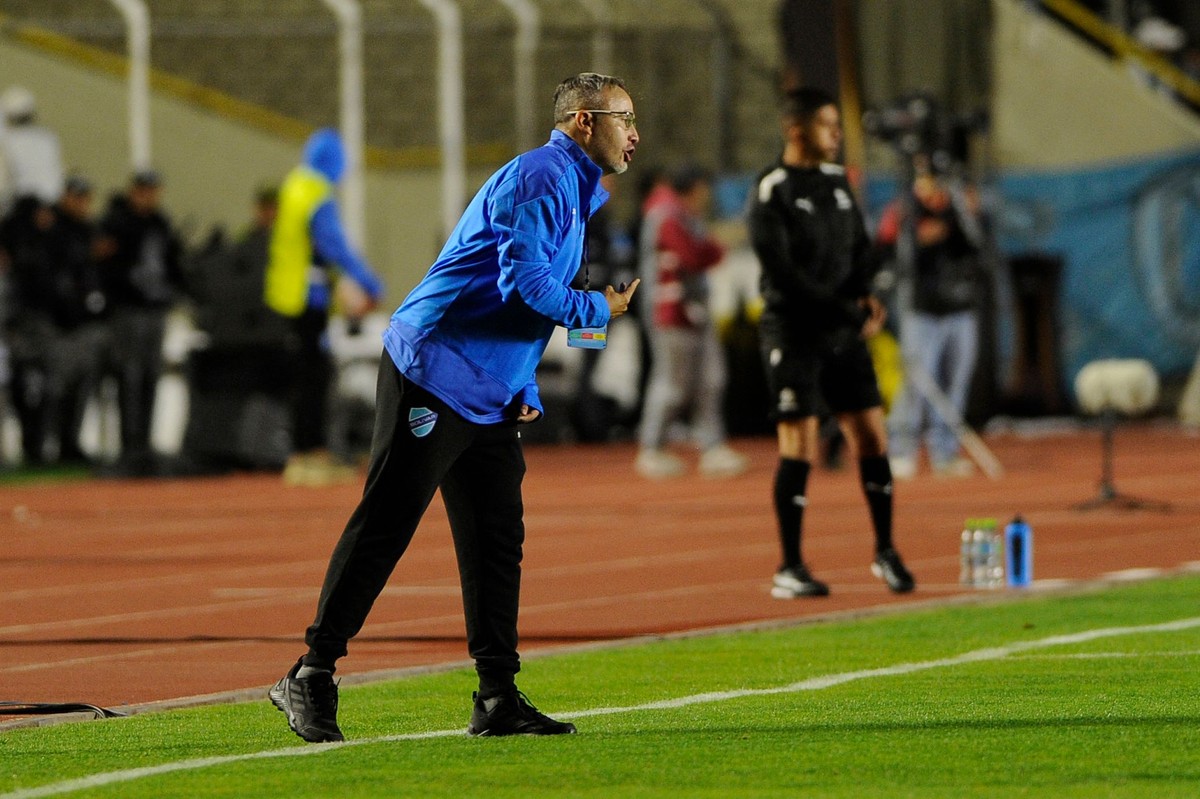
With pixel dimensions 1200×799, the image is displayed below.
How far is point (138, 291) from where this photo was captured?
20.7m

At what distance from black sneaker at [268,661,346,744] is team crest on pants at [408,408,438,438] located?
29.1 inches

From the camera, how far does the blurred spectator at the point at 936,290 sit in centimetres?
1872

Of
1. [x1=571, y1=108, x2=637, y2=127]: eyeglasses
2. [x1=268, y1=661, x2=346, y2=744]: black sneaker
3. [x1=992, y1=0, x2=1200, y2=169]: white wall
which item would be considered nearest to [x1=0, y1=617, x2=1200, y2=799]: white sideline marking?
[x1=268, y1=661, x2=346, y2=744]: black sneaker

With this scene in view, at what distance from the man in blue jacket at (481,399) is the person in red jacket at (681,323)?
12.2 meters

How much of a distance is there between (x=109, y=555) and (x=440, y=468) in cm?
739

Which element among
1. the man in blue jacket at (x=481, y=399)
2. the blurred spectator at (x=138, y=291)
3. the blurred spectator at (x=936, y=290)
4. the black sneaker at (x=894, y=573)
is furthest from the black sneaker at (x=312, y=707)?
the blurred spectator at (x=138, y=291)

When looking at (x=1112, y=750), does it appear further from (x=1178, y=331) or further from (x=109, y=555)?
(x=1178, y=331)

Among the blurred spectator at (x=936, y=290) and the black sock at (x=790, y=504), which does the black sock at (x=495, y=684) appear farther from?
the blurred spectator at (x=936, y=290)

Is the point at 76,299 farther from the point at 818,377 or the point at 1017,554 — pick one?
the point at 1017,554

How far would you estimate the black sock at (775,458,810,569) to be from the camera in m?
11.3

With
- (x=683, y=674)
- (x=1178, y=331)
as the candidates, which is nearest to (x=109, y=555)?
(x=683, y=674)

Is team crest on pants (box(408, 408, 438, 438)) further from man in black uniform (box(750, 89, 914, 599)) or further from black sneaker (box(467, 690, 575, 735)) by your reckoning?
man in black uniform (box(750, 89, 914, 599))

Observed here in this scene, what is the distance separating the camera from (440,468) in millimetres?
7242

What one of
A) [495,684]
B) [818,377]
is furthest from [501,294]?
[818,377]
